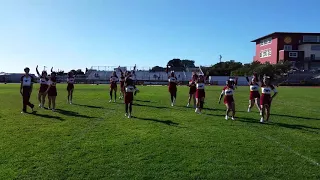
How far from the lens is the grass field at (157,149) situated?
22.0 ft

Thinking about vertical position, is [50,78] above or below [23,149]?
above

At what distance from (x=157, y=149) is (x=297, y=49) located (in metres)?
89.2

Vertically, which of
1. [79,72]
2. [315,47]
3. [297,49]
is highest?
[315,47]

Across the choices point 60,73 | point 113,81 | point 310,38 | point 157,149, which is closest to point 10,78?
point 60,73

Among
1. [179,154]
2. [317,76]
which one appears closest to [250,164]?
[179,154]

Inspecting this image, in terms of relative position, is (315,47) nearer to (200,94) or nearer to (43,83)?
(200,94)

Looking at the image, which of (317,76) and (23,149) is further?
(317,76)

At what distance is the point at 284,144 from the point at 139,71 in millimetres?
84694

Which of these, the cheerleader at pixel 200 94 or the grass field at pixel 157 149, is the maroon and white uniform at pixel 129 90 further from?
the cheerleader at pixel 200 94

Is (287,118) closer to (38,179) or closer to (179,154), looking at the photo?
(179,154)

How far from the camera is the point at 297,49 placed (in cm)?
8900

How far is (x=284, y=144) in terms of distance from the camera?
9.17 m

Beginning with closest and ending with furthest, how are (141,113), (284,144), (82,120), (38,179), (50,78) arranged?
(38,179), (284,144), (82,120), (141,113), (50,78)

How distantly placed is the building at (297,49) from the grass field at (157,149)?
78512mm
